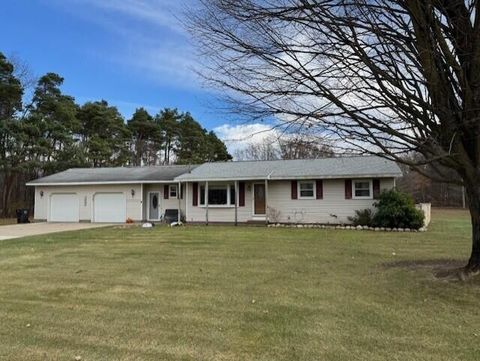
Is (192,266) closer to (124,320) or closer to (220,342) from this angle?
(124,320)

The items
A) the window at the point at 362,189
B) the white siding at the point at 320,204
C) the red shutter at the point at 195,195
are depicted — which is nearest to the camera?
the window at the point at 362,189

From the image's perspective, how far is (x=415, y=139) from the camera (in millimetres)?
6336

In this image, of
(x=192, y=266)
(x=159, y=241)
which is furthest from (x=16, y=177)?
(x=192, y=266)

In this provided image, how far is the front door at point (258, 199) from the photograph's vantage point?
22234 millimetres

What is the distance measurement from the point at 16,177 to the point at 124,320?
103 ft

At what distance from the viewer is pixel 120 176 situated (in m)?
26.9

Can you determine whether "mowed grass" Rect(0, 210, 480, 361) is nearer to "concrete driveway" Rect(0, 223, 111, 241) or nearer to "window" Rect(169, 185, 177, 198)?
"concrete driveway" Rect(0, 223, 111, 241)

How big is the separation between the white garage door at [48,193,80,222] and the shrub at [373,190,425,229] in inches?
707

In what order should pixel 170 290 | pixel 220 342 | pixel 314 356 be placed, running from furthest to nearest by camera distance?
pixel 170 290
pixel 220 342
pixel 314 356

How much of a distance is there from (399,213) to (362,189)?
2672 millimetres

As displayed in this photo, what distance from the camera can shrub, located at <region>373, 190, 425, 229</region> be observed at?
59.7 ft

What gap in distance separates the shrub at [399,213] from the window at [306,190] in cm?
358

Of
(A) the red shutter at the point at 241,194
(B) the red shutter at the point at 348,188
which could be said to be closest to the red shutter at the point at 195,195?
(A) the red shutter at the point at 241,194

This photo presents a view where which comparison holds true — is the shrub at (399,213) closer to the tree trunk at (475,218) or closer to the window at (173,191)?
the tree trunk at (475,218)
